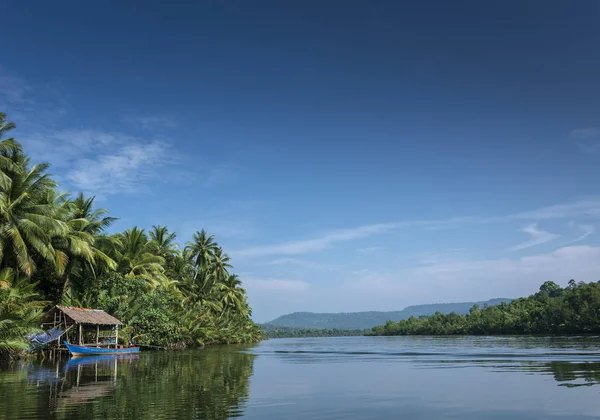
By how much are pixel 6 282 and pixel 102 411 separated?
1673 cm

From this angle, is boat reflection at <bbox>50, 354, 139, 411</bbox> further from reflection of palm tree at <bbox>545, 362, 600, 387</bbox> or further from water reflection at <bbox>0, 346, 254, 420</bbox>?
reflection of palm tree at <bbox>545, 362, 600, 387</bbox>

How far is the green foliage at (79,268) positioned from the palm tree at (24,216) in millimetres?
48

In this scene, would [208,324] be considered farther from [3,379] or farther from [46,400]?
[46,400]

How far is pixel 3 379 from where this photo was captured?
16.8 m

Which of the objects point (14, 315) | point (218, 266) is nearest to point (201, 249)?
point (218, 266)

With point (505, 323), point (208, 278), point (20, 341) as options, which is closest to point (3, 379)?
point (20, 341)

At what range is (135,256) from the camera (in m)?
41.4

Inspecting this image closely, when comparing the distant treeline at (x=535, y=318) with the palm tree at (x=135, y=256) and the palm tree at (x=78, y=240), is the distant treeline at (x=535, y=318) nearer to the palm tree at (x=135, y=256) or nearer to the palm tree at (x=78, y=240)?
the palm tree at (x=135, y=256)

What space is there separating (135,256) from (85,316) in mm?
11709

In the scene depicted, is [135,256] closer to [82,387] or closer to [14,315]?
[14,315]

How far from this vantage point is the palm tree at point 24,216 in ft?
82.0

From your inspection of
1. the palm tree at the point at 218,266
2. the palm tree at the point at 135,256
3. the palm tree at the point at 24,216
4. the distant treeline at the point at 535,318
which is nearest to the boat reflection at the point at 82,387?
the palm tree at the point at 24,216

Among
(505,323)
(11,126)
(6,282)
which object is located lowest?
(505,323)

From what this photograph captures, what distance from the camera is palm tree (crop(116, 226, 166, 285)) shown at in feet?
132
